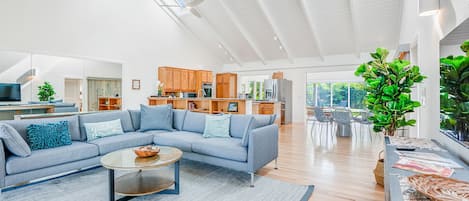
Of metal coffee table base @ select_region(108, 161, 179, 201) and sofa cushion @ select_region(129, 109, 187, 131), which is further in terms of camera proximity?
sofa cushion @ select_region(129, 109, 187, 131)

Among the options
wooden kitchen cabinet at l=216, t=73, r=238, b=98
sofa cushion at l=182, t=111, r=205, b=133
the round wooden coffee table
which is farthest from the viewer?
wooden kitchen cabinet at l=216, t=73, r=238, b=98

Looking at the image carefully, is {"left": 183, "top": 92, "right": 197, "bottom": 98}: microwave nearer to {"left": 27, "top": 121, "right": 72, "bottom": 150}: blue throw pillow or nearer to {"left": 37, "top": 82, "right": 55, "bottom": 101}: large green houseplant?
{"left": 37, "top": 82, "right": 55, "bottom": 101}: large green houseplant

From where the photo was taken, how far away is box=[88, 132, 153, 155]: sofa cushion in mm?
3249

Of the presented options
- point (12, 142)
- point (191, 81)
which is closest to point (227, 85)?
point (191, 81)

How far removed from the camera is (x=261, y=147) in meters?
3.03

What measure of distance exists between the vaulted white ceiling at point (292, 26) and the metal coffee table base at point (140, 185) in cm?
396

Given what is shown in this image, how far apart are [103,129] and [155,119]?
2.87 ft

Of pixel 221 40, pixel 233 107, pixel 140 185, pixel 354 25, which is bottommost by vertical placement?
pixel 140 185

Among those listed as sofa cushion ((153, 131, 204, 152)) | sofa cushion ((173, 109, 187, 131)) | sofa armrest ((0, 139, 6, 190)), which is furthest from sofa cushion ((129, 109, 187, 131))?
sofa armrest ((0, 139, 6, 190))

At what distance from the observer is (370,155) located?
14.1ft

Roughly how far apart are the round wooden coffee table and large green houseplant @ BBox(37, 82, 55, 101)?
459 cm

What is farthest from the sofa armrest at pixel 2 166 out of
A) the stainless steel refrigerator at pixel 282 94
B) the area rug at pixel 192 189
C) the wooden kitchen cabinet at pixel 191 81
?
the stainless steel refrigerator at pixel 282 94

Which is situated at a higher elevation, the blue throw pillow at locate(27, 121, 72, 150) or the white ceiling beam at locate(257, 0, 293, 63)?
the white ceiling beam at locate(257, 0, 293, 63)

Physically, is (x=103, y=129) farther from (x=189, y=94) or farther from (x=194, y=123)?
Answer: (x=189, y=94)
